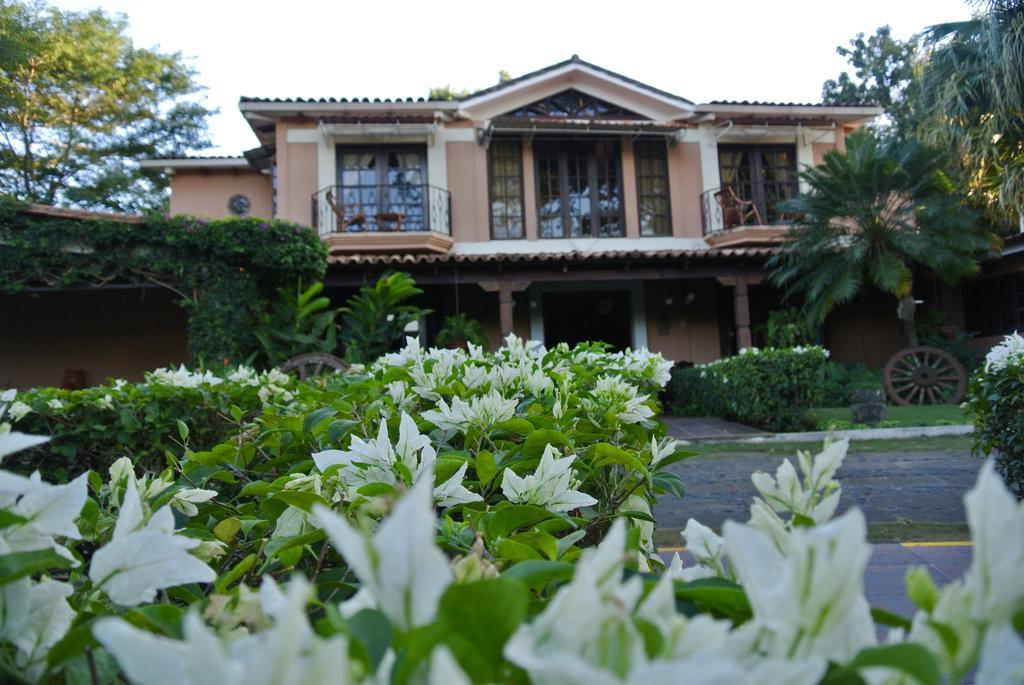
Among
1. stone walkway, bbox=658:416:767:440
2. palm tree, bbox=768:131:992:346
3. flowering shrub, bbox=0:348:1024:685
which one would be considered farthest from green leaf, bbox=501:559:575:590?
palm tree, bbox=768:131:992:346

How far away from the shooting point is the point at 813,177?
42.2 ft

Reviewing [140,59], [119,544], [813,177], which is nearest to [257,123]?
[140,59]

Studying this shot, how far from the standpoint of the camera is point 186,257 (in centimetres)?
946

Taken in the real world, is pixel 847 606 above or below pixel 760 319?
below

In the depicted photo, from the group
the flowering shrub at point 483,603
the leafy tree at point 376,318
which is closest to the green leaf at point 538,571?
the flowering shrub at point 483,603

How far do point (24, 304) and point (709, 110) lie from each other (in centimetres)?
1394

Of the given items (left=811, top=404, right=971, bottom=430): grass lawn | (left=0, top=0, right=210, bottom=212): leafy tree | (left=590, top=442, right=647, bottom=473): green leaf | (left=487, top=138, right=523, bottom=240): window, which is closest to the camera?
(left=590, top=442, right=647, bottom=473): green leaf

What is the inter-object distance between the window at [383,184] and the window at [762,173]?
6584mm

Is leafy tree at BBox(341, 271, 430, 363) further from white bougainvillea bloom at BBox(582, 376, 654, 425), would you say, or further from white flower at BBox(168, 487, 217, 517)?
white flower at BBox(168, 487, 217, 517)

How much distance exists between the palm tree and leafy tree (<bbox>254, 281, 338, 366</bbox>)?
8263 millimetres

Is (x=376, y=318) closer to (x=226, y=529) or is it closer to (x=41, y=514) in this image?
(x=226, y=529)

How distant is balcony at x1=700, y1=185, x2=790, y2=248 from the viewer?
545 inches

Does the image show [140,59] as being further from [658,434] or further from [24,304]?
[658,434]

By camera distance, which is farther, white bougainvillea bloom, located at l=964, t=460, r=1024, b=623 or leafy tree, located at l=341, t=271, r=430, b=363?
leafy tree, located at l=341, t=271, r=430, b=363
